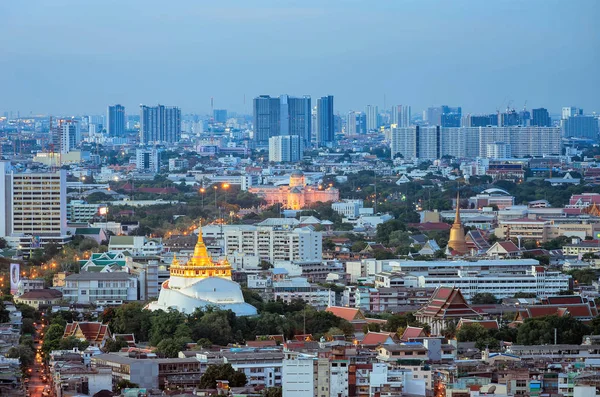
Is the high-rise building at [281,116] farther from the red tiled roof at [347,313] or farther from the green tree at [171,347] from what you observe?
the green tree at [171,347]

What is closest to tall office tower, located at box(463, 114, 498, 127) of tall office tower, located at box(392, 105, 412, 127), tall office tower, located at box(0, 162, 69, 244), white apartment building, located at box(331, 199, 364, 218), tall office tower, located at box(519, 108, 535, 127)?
tall office tower, located at box(519, 108, 535, 127)

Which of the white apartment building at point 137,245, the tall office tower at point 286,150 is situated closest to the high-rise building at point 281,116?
the tall office tower at point 286,150

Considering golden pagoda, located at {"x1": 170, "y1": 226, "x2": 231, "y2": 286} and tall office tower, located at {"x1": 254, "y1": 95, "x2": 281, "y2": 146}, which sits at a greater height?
tall office tower, located at {"x1": 254, "y1": 95, "x2": 281, "y2": 146}

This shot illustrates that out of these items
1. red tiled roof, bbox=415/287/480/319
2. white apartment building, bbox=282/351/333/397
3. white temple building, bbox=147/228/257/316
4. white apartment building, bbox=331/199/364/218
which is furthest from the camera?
white apartment building, bbox=331/199/364/218

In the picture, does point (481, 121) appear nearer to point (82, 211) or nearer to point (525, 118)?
point (525, 118)

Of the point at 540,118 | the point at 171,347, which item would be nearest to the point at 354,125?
the point at 540,118

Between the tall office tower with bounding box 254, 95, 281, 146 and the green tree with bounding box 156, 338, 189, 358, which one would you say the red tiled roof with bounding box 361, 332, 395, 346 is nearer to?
the green tree with bounding box 156, 338, 189, 358
